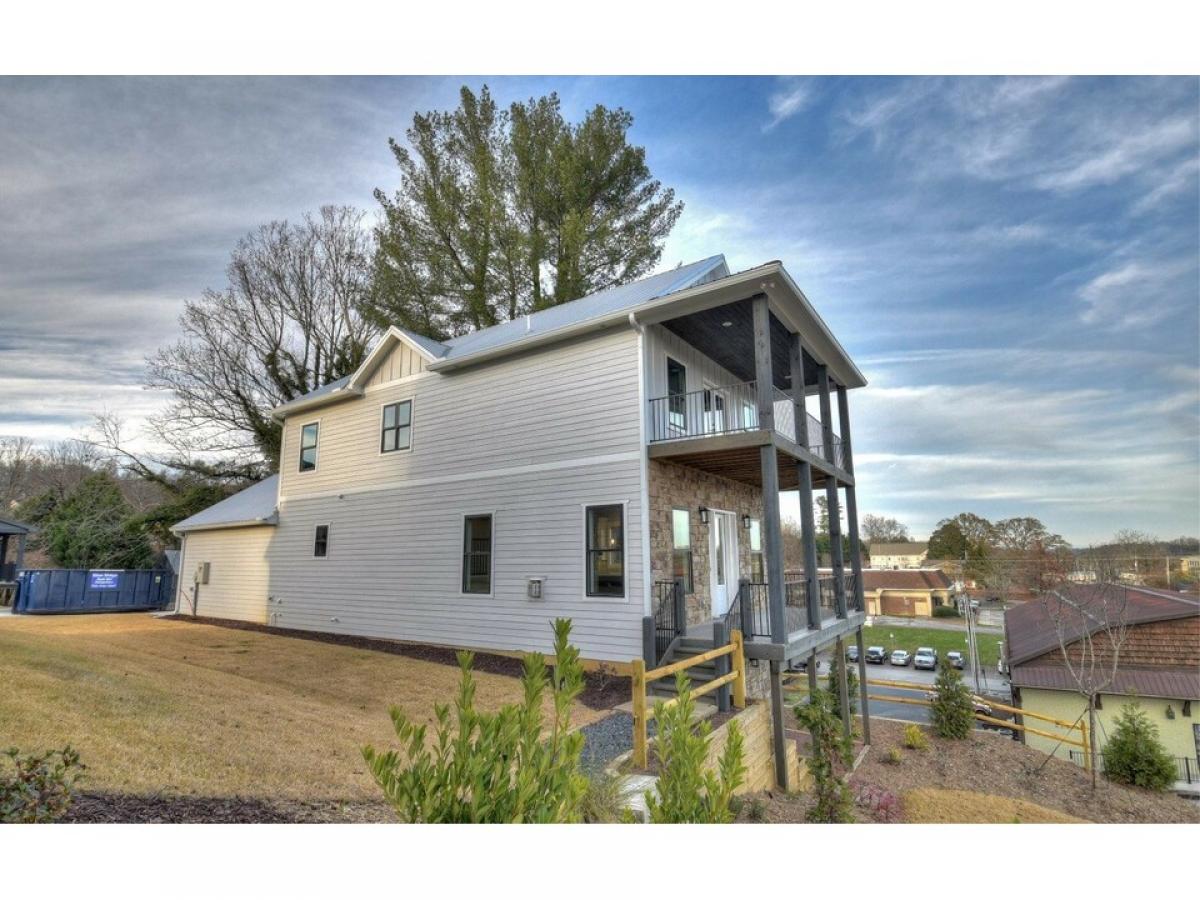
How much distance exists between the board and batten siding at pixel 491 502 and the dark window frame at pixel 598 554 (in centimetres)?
6

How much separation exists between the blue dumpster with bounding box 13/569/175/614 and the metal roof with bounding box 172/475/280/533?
159 centimetres

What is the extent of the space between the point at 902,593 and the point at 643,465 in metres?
26.8

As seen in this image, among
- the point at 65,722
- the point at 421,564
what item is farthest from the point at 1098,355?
the point at 421,564

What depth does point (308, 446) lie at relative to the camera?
9508mm

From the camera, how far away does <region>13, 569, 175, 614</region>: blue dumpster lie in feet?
32.2

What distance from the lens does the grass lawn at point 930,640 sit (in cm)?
1952

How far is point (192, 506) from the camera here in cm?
1295

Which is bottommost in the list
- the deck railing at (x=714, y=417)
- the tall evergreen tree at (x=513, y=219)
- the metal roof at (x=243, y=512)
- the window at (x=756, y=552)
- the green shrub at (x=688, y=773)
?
the green shrub at (x=688, y=773)

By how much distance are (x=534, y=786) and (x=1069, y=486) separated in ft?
13.1

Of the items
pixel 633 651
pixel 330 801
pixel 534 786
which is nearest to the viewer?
pixel 534 786

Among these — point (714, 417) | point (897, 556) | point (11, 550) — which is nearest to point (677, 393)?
point (714, 417)

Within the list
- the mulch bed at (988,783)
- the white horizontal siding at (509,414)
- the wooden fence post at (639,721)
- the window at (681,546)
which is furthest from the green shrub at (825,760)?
the white horizontal siding at (509,414)

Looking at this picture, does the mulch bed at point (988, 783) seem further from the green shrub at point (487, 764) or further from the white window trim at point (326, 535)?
the white window trim at point (326, 535)
